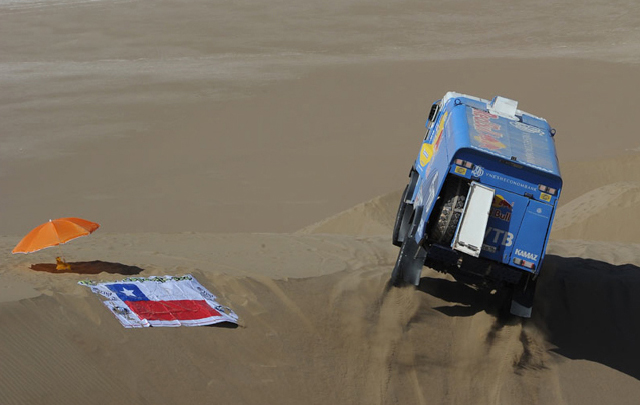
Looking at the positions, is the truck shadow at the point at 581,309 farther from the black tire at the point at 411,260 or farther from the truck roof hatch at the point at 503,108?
the truck roof hatch at the point at 503,108

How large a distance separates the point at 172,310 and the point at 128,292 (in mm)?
687

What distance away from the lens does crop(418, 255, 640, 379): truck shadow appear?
43.1 ft

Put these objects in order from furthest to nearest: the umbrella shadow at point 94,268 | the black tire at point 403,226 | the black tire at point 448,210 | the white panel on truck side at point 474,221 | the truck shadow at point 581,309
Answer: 1. the black tire at point 403,226
2. the truck shadow at point 581,309
3. the umbrella shadow at point 94,268
4. the black tire at point 448,210
5. the white panel on truck side at point 474,221

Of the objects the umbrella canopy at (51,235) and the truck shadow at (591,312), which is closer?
the umbrella canopy at (51,235)

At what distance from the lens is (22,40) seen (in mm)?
40375

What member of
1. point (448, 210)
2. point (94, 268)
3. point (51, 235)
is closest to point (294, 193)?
point (94, 268)

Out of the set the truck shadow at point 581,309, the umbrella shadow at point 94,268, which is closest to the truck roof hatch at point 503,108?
the truck shadow at point 581,309

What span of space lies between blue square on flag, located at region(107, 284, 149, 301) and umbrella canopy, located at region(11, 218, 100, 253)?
4.18 feet

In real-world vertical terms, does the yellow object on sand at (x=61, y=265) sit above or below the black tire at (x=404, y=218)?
below

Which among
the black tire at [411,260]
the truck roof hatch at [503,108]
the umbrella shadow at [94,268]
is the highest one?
the truck roof hatch at [503,108]

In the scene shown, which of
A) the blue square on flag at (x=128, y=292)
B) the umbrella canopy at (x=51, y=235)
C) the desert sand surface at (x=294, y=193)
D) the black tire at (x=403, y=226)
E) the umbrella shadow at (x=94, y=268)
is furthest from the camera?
the black tire at (x=403, y=226)

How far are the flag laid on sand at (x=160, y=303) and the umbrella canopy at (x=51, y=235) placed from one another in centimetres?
103

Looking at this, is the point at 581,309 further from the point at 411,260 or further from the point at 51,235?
the point at 51,235

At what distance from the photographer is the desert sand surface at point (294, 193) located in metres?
11.1
